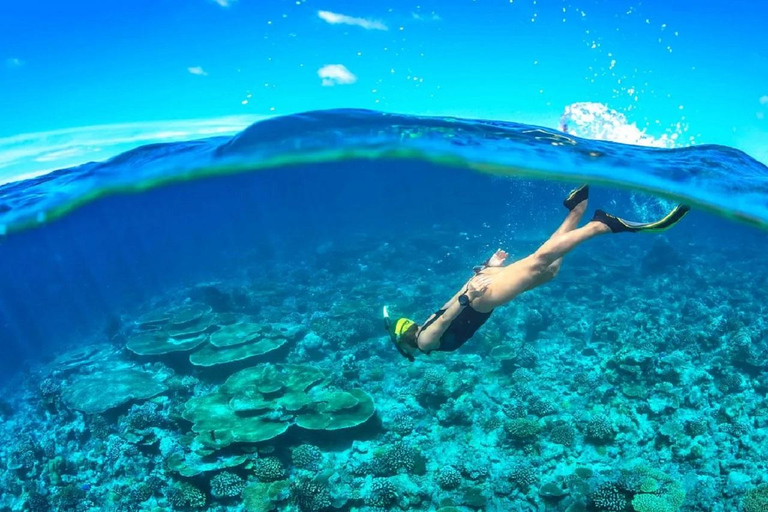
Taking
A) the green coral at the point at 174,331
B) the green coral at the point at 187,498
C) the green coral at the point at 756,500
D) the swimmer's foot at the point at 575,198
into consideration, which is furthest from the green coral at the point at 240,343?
the green coral at the point at 756,500

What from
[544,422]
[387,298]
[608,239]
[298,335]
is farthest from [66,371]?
[608,239]

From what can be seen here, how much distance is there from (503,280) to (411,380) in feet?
22.6

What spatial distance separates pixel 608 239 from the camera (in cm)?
3109

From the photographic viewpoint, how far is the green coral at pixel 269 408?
7.98 metres

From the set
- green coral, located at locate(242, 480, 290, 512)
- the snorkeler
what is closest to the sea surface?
green coral, located at locate(242, 480, 290, 512)

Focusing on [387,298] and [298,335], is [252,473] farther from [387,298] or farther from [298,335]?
[387,298]

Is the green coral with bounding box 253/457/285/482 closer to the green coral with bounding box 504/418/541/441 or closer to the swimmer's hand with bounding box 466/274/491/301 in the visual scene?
the green coral with bounding box 504/418/541/441

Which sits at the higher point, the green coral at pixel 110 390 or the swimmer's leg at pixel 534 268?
the swimmer's leg at pixel 534 268

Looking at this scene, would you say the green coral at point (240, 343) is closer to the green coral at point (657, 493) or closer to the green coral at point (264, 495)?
the green coral at point (264, 495)

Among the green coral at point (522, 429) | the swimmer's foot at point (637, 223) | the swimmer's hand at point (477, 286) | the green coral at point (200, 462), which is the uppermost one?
the swimmer's foot at point (637, 223)

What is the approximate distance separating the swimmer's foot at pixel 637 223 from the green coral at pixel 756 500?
4917 millimetres

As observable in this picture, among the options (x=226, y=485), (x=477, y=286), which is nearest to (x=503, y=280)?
(x=477, y=286)

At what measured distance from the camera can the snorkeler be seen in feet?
14.9

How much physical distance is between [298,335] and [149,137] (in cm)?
786
